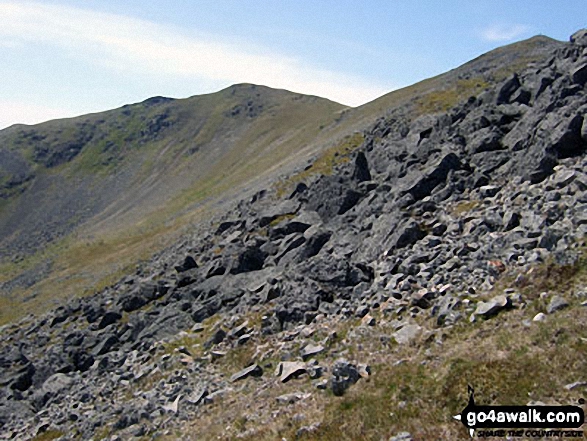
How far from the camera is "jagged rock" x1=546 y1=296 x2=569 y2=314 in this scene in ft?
52.1

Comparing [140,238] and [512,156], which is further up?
[512,156]

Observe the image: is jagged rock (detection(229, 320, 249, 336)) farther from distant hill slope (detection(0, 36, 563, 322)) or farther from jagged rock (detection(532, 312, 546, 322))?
distant hill slope (detection(0, 36, 563, 322))

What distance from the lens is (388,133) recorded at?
54844 mm

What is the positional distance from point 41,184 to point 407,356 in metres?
215

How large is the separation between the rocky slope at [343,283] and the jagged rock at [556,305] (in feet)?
0.22

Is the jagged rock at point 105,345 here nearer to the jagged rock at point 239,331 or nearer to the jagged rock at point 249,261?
the jagged rock at point 249,261

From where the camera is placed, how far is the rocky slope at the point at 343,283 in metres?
19.5

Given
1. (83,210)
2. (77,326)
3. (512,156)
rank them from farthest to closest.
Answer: (83,210) → (77,326) → (512,156)

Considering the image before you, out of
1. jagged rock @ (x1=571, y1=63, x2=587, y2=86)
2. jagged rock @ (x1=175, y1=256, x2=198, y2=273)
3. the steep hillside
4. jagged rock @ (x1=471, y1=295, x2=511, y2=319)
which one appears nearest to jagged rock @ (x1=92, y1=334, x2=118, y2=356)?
jagged rock @ (x1=175, y1=256, x2=198, y2=273)

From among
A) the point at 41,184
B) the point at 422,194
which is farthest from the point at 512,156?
Result: the point at 41,184

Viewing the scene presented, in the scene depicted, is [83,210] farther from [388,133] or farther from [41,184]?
[388,133]

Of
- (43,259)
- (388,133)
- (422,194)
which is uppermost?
(388,133)

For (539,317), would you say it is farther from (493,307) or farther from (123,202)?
(123,202)

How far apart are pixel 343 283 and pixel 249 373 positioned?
24.4 feet
